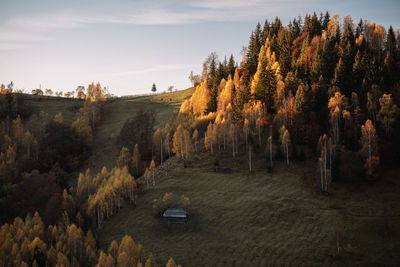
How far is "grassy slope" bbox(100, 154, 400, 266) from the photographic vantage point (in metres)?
41.6

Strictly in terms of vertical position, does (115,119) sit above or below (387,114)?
above

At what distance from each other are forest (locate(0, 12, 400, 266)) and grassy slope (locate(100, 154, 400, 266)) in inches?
142

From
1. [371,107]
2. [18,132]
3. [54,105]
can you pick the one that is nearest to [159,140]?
[18,132]

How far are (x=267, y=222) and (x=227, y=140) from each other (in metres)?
31.8

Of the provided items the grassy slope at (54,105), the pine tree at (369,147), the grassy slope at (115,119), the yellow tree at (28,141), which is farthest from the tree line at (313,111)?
the grassy slope at (54,105)

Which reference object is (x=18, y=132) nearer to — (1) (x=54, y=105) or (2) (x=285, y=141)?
(1) (x=54, y=105)

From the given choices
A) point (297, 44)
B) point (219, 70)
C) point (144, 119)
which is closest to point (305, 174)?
point (219, 70)

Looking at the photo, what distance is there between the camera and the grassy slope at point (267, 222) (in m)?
41.6

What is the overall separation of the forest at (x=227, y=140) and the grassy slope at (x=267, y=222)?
3.61 metres

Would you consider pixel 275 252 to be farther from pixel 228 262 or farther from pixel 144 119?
pixel 144 119

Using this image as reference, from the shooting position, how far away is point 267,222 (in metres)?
49.8

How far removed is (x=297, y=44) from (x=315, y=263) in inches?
3663

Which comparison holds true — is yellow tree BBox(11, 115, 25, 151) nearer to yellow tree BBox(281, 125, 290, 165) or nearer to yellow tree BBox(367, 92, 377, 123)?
yellow tree BBox(281, 125, 290, 165)

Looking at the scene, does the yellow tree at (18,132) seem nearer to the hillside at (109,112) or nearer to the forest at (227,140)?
the forest at (227,140)
